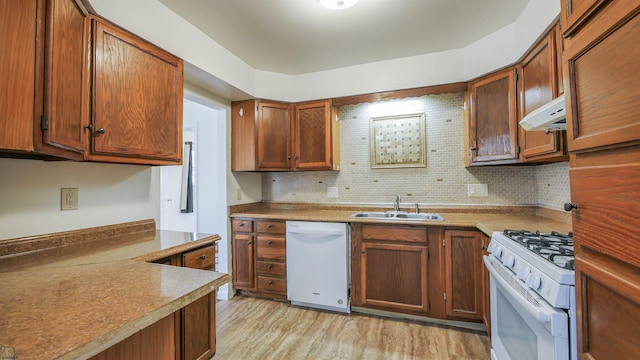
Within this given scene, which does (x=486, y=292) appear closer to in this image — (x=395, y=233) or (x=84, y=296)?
(x=395, y=233)

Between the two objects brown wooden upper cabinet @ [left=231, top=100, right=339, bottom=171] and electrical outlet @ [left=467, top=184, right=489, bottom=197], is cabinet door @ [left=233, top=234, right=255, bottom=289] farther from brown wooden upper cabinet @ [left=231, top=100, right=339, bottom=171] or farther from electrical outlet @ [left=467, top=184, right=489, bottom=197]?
electrical outlet @ [left=467, top=184, right=489, bottom=197]

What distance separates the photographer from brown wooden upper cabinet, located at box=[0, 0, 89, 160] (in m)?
0.86

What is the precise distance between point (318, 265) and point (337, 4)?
2055mm

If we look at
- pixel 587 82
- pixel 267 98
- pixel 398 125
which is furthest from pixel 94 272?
pixel 398 125

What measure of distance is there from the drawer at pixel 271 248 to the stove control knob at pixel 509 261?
1.82 meters

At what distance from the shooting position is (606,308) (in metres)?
0.71

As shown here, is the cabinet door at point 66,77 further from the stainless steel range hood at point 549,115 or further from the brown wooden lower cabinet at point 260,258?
the stainless steel range hood at point 549,115

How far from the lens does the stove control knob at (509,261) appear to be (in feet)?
4.12

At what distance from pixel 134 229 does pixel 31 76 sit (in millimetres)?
1146

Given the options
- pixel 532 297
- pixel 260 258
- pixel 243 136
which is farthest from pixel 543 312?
pixel 243 136

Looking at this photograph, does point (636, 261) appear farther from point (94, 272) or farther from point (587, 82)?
point (94, 272)

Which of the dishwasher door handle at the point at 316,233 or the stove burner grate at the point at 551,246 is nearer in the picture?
the stove burner grate at the point at 551,246

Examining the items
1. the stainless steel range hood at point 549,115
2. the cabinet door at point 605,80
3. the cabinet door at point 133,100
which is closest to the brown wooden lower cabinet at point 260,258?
the cabinet door at point 133,100

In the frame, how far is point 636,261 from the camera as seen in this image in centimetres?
60
